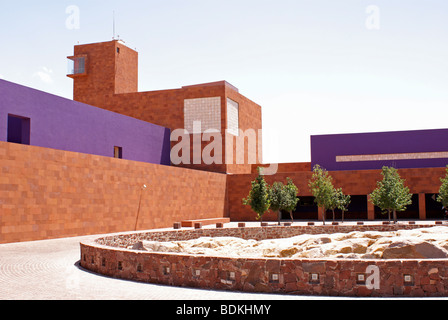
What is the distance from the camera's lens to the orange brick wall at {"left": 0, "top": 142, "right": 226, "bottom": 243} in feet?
69.7

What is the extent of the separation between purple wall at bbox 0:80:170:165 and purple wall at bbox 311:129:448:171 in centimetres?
2055

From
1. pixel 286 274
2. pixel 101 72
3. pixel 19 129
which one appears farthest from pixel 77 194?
pixel 101 72

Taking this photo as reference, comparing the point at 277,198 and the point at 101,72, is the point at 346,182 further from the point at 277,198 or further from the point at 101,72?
the point at 101,72

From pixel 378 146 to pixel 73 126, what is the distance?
34739 mm

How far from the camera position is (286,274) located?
9.58 metres

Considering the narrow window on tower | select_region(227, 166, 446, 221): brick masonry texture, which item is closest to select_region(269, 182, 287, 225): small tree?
select_region(227, 166, 446, 221): brick masonry texture

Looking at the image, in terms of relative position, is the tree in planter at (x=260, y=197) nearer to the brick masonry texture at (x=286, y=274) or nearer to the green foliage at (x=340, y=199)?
the green foliage at (x=340, y=199)

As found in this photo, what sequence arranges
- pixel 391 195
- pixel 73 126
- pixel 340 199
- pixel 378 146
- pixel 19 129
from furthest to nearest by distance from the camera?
1. pixel 378 146
2. pixel 340 199
3. pixel 391 195
4. pixel 73 126
5. pixel 19 129

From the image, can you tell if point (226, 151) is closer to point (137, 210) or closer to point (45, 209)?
point (137, 210)

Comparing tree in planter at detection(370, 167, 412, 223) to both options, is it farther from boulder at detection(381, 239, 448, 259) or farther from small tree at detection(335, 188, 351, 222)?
boulder at detection(381, 239, 448, 259)

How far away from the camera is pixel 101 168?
1087 inches

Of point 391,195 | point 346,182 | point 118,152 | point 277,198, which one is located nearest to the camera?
point 391,195

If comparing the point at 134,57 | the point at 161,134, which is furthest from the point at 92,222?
the point at 134,57

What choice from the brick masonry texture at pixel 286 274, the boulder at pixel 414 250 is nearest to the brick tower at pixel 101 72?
the brick masonry texture at pixel 286 274
